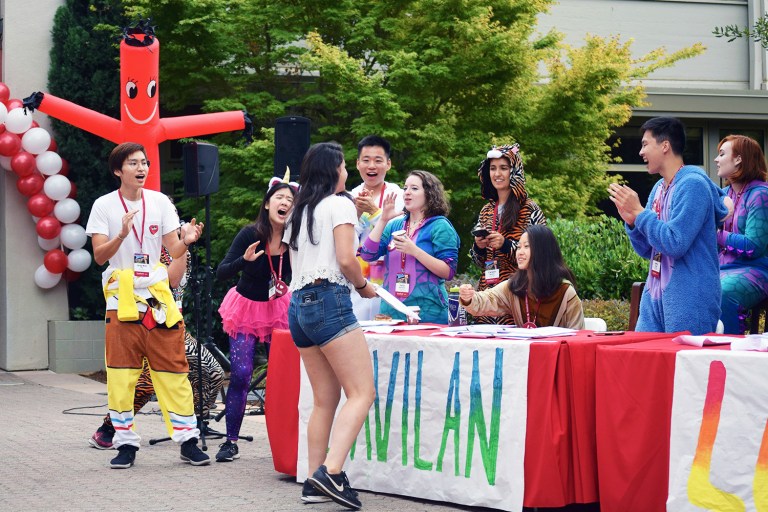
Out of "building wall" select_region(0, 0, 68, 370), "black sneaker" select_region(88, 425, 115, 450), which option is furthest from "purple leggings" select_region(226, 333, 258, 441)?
"building wall" select_region(0, 0, 68, 370)

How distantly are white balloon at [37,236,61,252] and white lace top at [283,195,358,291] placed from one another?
403 inches

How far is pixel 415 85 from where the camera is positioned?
15.1m

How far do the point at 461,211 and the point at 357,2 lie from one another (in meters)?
3.35

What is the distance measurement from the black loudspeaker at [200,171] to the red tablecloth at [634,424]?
4.87 metres

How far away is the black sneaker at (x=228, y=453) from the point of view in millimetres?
7926

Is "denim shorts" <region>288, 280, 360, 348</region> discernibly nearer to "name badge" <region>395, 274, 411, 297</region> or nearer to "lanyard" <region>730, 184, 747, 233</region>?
"name badge" <region>395, 274, 411, 297</region>

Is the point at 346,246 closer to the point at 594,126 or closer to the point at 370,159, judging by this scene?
the point at 370,159

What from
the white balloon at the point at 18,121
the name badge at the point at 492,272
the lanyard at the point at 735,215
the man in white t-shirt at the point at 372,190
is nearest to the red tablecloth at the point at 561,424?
the name badge at the point at 492,272

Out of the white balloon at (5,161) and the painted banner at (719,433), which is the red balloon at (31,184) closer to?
the white balloon at (5,161)

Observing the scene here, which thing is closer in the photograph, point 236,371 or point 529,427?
point 529,427

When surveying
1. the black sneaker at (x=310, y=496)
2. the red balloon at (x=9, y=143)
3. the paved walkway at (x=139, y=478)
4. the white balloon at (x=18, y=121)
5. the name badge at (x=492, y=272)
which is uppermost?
the white balloon at (x=18, y=121)

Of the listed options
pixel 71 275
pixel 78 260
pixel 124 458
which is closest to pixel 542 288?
pixel 124 458

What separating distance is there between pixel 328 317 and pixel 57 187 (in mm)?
9917

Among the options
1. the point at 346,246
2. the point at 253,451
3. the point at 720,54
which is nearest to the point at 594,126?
the point at 720,54
